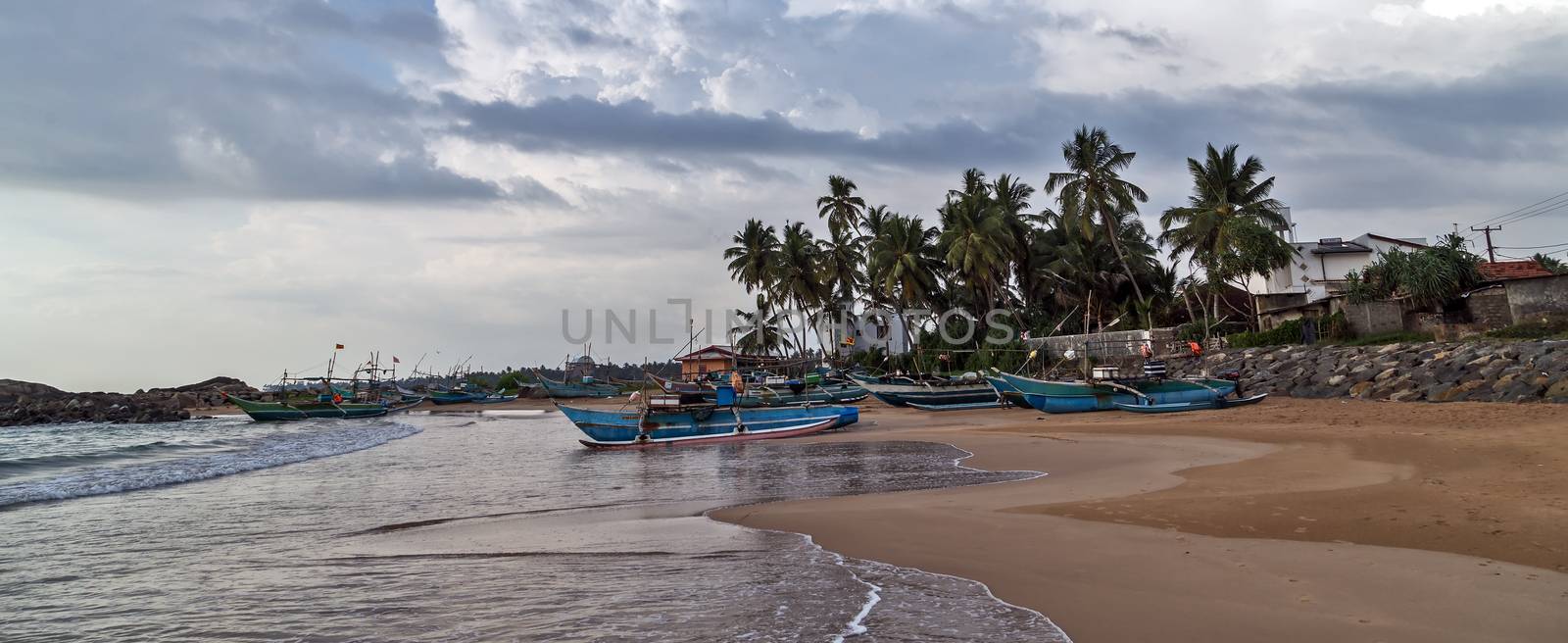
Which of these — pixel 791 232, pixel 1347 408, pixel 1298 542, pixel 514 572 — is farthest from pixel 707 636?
pixel 791 232

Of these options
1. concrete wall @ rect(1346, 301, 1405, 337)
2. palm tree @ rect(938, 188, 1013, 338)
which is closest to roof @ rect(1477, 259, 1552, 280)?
concrete wall @ rect(1346, 301, 1405, 337)

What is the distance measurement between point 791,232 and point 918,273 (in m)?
10.9

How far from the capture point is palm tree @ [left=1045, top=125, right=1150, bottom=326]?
40219 millimetres

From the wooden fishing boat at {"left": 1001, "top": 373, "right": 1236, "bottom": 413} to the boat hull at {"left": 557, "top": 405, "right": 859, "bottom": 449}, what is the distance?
7.46 m

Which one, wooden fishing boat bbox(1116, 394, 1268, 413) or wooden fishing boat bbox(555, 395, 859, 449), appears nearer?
wooden fishing boat bbox(555, 395, 859, 449)

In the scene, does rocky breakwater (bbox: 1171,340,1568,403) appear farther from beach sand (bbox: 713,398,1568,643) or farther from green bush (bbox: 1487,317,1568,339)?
beach sand (bbox: 713,398,1568,643)

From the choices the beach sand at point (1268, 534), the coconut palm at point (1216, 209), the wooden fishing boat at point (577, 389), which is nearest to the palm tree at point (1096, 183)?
the coconut palm at point (1216, 209)

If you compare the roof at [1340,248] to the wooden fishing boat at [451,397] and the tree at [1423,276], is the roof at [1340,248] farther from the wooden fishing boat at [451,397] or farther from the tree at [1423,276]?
the wooden fishing boat at [451,397]

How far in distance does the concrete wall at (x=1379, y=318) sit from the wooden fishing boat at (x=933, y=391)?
14557 millimetres

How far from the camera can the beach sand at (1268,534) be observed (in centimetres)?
484

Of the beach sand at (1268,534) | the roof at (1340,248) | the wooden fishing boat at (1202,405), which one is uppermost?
the roof at (1340,248)

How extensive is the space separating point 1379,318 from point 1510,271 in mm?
6498

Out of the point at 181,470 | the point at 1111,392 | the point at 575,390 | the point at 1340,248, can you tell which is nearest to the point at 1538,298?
the point at 1111,392

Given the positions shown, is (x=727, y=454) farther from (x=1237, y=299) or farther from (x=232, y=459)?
(x=1237, y=299)
